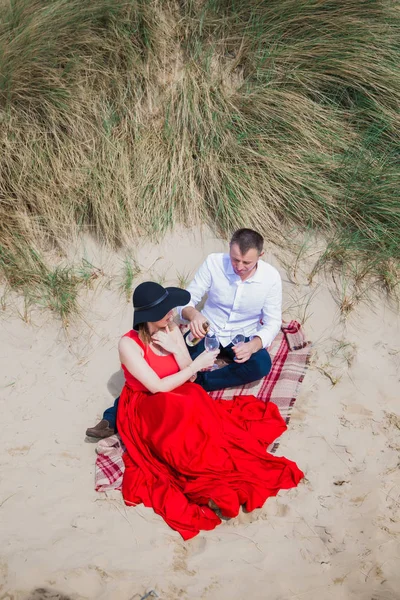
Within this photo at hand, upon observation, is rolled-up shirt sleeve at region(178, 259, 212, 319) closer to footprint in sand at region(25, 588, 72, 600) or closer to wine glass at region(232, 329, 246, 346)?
wine glass at region(232, 329, 246, 346)

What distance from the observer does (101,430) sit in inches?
164

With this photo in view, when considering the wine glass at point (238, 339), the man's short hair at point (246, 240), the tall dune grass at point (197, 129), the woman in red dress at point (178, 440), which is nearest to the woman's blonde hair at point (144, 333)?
the woman in red dress at point (178, 440)

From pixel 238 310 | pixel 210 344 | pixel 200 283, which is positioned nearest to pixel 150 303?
pixel 210 344

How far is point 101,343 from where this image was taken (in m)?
5.08

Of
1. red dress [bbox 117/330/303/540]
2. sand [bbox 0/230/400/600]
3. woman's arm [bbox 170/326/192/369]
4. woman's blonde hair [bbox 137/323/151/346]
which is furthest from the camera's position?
woman's arm [bbox 170/326/192/369]

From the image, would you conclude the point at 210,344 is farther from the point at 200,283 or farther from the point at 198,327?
the point at 200,283

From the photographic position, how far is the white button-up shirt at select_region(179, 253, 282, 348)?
4488 mm

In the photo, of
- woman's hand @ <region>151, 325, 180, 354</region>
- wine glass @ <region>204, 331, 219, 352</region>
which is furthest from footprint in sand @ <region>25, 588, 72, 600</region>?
wine glass @ <region>204, 331, 219, 352</region>

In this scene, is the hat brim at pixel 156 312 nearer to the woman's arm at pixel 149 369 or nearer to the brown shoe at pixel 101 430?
the woman's arm at pixel 149 369

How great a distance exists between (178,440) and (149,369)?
51 centimetres

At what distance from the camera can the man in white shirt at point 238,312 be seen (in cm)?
444

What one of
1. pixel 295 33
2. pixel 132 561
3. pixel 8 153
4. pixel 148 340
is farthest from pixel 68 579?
pixel 295 33

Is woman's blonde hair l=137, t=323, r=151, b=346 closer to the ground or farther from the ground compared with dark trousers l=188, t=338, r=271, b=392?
farther from the ground

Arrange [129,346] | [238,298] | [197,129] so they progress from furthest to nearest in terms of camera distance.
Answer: [197,129] → [238,298] → [129,346]
